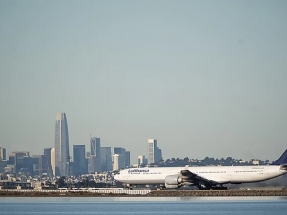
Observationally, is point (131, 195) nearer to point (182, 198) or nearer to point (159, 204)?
point (182, 198)

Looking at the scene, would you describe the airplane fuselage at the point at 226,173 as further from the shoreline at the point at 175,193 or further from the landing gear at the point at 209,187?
the landing gear at the point at 209,187

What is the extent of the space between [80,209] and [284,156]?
37.3 m

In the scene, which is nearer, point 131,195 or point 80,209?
point 80,209

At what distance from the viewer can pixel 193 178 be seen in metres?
115

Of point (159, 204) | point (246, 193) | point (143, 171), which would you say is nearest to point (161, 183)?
point (143, 171)

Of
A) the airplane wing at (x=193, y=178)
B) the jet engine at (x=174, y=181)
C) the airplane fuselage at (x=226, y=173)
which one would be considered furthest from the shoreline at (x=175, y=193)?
the jet engine at (x=174, y=181)

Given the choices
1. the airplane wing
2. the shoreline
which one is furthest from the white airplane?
the shoreline

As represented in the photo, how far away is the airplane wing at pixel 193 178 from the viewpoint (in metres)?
113

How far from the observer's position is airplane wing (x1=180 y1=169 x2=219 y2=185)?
113 metres

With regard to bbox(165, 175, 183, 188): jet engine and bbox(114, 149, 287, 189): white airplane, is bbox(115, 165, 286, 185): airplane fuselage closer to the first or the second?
bbox(114, 149, 287, 189): white airplane

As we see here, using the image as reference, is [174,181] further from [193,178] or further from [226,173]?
[226,173]

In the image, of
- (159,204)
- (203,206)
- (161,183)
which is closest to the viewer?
(203,206)

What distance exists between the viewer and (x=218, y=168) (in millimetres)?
116188

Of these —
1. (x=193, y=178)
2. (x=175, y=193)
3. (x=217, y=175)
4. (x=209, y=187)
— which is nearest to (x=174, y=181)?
(x=193, y=178)
